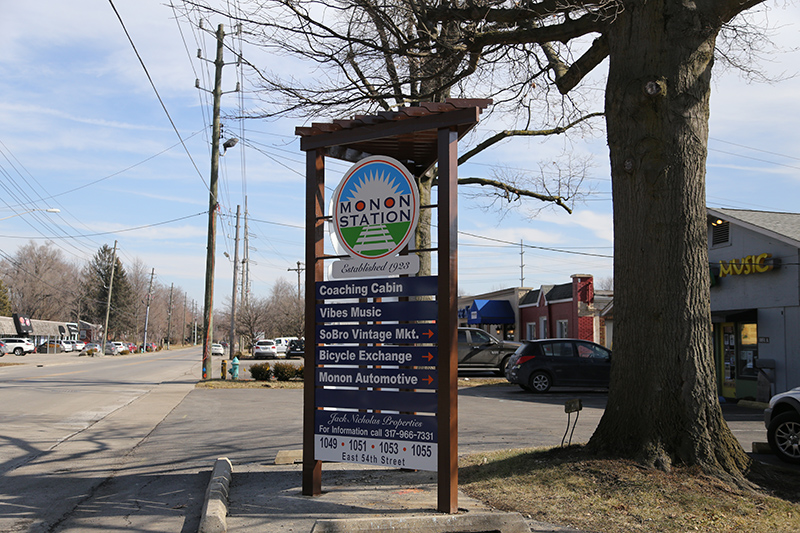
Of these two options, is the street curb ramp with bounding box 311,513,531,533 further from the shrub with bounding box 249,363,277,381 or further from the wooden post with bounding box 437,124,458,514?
the shrub with bounding box 249,363,277,381

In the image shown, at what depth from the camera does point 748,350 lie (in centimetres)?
1748

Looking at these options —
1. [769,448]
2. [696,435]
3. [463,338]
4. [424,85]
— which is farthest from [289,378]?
[696,435]

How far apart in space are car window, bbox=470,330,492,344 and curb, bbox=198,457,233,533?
1881cm

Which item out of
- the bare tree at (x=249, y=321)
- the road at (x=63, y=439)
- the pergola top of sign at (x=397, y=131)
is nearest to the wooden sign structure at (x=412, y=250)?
the pergola top of sign at (x=397, y=131)

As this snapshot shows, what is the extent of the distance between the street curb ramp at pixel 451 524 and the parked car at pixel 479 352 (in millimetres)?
20058

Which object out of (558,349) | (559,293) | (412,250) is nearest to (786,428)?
(412,250)

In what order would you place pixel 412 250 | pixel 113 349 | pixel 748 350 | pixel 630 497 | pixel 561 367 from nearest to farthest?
1. pixel 630 497
2. pixel 412 250
3. pixel 748 350
4. pixel 561 367
5. pixel 113 349

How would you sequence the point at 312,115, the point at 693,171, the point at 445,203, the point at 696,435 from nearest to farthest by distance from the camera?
the point at 445,203 → the point at 696,435 → the point at 693,171 → the point at 312,115

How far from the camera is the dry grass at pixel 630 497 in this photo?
16.4ft

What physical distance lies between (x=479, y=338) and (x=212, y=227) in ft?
36.6

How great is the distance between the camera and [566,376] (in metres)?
19.0

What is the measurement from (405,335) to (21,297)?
99.5 metres

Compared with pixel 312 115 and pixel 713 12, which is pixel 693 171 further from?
pixel 312 115

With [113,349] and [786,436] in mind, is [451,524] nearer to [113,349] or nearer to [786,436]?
[786,436]
